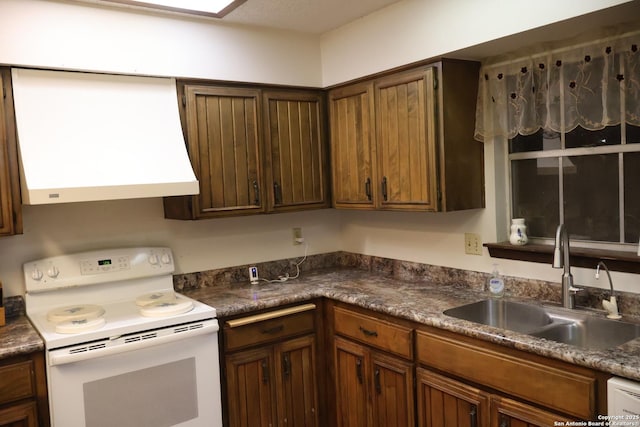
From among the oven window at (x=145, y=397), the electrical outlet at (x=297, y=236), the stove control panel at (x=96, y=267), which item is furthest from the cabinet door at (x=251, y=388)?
the electrical outlet at (x=297, y=236)

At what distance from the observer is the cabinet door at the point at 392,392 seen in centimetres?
241

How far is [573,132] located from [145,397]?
2338mm

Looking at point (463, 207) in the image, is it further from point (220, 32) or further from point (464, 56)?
point (220, 32)

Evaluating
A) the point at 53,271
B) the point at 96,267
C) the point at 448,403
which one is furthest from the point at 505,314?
the point at 53,271

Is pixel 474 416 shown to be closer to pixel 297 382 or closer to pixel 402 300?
pixel 402 300

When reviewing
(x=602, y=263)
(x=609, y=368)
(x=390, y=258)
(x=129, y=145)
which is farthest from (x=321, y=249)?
(x=609, y=368)

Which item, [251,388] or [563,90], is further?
[251,388]

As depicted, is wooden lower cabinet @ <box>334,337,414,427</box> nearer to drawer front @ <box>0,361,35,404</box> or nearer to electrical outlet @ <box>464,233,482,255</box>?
electrical outlet @ <box>464,233,482,255</box>

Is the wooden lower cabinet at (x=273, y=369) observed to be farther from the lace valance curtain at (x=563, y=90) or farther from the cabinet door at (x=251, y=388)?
the lace valance curtain at (x=563, y=90)

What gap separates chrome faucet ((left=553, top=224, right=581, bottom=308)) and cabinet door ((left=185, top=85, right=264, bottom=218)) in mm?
1606

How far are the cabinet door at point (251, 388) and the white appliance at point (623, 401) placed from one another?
1610 millimetres

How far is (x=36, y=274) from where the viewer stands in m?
A: 2.57

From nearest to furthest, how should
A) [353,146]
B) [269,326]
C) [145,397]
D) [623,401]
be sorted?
[623,401] → [145,397] → [269,326] → [353,146]

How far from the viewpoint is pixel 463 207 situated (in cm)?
265
